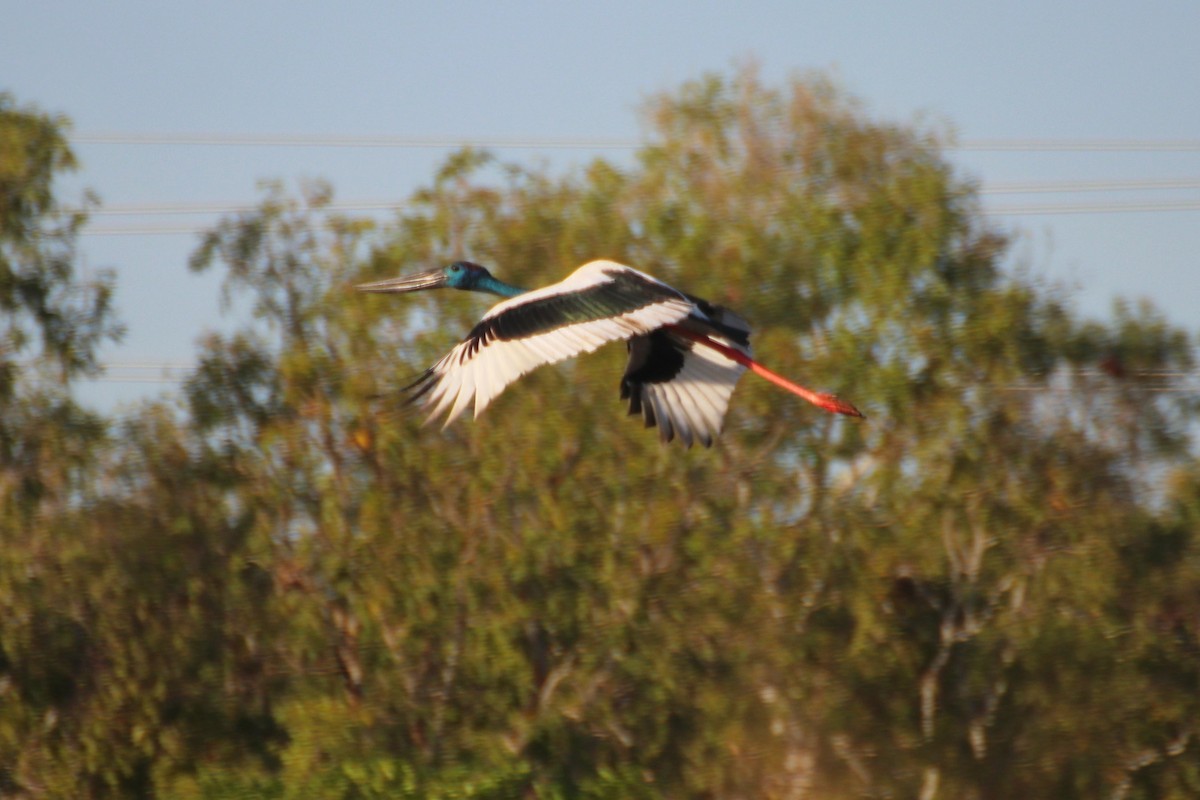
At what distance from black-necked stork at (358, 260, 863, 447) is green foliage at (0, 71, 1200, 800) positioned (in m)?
13.9

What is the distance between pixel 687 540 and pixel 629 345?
14100mm

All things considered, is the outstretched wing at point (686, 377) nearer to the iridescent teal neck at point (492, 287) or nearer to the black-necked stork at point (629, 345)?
the black-necked stork at point (629, 345)

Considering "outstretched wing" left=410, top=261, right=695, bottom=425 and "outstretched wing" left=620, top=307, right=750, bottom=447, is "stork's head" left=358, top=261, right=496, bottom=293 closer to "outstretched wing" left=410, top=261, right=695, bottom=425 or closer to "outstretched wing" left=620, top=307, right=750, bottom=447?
"outstretched wing" left=620, top=307, right=750, bottom=447

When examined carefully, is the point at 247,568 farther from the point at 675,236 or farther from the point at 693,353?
the point at 693,353

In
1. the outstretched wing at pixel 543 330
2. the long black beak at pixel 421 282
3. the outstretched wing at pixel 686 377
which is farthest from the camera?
the long black beak at pixel 421 282

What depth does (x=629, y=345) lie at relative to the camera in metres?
11.0

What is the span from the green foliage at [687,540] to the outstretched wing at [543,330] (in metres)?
15.0

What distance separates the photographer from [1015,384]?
87.7 ft

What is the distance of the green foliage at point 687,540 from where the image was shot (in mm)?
25141

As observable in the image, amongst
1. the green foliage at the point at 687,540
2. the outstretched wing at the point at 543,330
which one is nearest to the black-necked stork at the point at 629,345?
the outstretched wing at the point at 543,330

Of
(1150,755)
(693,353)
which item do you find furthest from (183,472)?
(693,353)

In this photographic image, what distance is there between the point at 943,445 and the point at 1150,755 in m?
5.24

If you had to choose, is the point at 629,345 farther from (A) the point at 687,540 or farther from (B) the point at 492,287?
(A) the point at 687,540

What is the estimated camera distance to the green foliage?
82.5 feet
